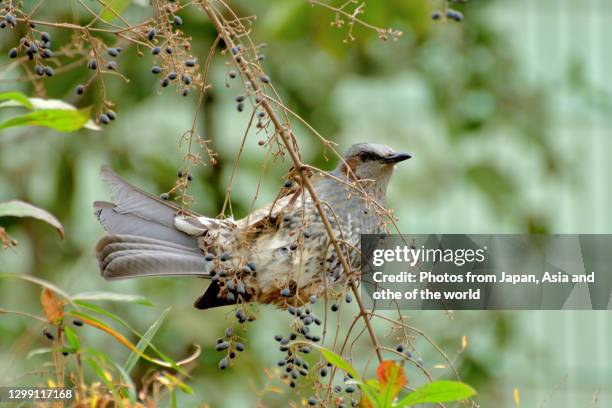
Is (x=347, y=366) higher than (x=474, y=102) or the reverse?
the reverse

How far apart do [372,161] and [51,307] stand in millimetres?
1635

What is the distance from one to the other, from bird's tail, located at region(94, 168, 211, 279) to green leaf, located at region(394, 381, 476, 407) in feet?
3.71

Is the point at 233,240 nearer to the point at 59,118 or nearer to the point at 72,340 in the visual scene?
the point at 72,340

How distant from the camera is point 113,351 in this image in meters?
4.52

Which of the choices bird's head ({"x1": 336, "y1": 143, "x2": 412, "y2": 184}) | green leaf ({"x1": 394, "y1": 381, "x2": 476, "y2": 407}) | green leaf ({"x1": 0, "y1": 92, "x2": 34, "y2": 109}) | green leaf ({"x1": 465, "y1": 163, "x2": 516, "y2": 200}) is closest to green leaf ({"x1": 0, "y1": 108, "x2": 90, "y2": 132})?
green leaf ({"x1": 0, "y1": 92, "x2": 34, "y2": 109})

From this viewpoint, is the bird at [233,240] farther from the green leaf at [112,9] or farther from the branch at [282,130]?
the green leaf at [112,9]

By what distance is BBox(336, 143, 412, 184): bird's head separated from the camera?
3309mm

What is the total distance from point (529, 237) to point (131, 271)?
1929 mm

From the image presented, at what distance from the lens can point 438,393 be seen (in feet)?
6.02

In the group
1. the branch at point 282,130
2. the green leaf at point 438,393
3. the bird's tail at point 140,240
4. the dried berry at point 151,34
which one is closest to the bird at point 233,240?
the bird's tail at point 140,240

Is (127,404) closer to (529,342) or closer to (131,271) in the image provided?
(131,271)

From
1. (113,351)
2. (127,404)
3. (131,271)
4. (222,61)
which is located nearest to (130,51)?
(222,61)

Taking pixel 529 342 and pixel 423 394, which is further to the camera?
pixel 529 342

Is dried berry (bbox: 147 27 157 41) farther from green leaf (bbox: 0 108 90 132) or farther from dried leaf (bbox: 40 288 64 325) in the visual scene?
dried leaf (bbox: 40 288 64 325)
